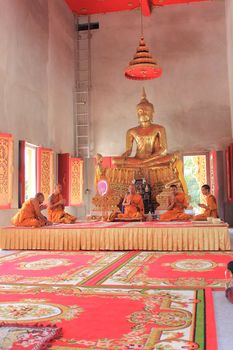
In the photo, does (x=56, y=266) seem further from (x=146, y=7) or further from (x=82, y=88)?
(x=146, y=7)

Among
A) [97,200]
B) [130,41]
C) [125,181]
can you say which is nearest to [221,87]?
[130,41]

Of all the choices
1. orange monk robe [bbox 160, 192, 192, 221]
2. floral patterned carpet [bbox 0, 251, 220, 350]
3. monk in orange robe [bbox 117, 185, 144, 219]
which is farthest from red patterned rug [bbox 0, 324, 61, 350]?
monk in orange robe [bbox 117, 185, 144, 219]

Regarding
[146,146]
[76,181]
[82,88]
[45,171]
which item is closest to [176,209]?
[146,146]

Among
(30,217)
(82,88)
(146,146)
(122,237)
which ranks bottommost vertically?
(122,237)

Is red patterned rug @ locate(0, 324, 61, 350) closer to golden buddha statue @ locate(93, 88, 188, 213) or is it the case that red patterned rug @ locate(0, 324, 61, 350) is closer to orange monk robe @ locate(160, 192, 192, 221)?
orange monk robe @ locate(160, 192, 192, 221)

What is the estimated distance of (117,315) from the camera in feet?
7.74

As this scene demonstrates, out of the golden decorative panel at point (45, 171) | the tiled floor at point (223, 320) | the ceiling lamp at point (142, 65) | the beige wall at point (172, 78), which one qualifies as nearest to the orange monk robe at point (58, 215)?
the golden decorative panel at point (45, 171)

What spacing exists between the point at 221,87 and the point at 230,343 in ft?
28.0

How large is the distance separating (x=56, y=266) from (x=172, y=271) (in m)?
1.18

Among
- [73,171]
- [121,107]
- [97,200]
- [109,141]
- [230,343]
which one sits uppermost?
[121,107]

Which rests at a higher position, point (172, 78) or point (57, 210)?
point (172, 78)

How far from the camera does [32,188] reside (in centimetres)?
798

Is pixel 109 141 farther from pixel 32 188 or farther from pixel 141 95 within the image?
pixel 32 188

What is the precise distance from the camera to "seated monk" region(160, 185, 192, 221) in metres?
6.37
